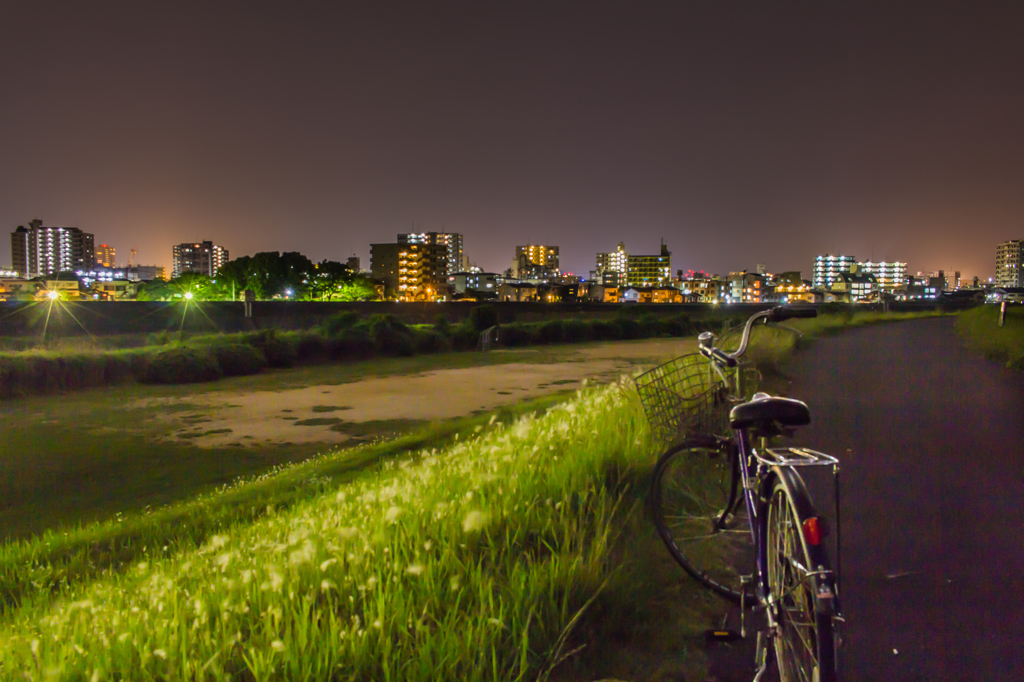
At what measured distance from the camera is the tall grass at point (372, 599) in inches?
95.7

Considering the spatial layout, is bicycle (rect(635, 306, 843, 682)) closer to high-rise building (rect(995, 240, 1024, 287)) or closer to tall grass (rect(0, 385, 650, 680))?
tall grass (rect(0, 385, 650, 680))

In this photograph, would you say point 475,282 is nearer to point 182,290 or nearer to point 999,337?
point 182,290

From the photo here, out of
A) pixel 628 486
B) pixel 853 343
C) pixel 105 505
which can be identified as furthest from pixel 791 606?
pixel 853 343

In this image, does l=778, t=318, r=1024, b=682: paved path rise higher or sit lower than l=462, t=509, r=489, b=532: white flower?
lower

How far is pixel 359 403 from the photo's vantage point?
1449 centimetres

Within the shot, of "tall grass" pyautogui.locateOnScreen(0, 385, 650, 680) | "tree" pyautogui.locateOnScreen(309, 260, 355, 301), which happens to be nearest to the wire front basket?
"tall grass" pyautogui.locateOnScreen(0, 385, 650, 680)

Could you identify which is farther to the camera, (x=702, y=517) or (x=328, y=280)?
(x=328, y=280)

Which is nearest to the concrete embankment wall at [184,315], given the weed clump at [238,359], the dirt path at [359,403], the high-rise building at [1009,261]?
the weed clump at [238,359]

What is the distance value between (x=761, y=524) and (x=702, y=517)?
1492 millimetres

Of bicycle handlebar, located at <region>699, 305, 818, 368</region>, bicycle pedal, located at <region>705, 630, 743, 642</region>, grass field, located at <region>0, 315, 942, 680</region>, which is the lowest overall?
bicycle pedal, located at <region>705, 630, 743, 642</region>

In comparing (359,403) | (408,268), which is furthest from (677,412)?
(408,268)

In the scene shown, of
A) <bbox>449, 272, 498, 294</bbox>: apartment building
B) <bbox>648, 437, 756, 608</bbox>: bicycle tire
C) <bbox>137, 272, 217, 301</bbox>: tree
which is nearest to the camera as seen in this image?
<bbox>648, 437, 756, 608</bbox>: bicycle tire

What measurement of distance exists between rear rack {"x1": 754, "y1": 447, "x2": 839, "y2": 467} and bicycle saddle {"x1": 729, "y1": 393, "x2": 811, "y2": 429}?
117 millimetres

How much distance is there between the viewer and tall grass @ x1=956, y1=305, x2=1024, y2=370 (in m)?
14.5
